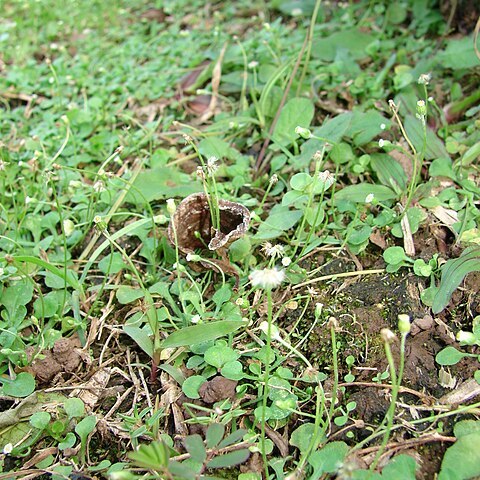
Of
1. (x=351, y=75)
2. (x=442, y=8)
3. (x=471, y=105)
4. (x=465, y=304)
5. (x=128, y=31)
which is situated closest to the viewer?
(x=465, y=304)

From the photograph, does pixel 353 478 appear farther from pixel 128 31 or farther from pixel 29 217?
pixel 128 31

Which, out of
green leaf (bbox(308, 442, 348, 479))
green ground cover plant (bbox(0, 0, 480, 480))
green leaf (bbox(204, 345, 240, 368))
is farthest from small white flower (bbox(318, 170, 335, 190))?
green leaf (bbox(308, 442, 348, 479))

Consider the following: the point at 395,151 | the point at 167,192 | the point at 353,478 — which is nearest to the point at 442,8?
the point at 395,151

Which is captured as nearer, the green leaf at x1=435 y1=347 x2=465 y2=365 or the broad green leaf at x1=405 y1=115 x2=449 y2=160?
the green leaf at x1=435 y1=347 x2=465 y2=365

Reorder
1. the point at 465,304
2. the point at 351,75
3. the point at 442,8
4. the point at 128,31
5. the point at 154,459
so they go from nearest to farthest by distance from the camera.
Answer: the point at 154,459, the point at 465,304, the point at 351,75, the point at 442,8, the point at 128,31

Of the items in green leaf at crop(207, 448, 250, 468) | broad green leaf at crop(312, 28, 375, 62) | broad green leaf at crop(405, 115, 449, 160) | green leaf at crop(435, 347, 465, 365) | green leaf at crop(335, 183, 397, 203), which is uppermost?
broad green leaf at crop(312, 28, 375, 62)

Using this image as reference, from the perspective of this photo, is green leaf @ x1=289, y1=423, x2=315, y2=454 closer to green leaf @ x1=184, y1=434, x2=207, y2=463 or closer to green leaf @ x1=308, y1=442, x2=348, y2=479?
green leaf @ x1=308, y1=442, x2=348, y2=479

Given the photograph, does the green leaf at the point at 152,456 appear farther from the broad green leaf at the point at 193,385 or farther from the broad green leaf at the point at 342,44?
the broad green leaf at the point at 342,44

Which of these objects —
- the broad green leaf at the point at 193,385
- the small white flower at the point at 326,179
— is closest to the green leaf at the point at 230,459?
the broad green leaf at the point at 193,385
